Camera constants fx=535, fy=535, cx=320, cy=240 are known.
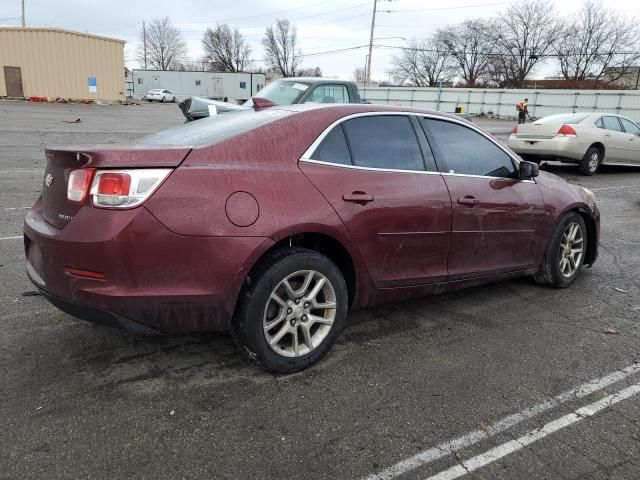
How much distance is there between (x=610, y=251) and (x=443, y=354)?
12.9 feet

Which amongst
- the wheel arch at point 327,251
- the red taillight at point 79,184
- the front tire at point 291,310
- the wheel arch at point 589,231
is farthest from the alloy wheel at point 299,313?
the wheel arch at point 589,231

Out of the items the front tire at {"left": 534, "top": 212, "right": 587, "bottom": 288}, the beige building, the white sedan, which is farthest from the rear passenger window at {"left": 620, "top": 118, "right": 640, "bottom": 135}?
the white sedan

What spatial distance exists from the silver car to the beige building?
34.5 meters

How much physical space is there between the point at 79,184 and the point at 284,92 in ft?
25.6

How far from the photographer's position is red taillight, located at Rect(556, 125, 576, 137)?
1244cm

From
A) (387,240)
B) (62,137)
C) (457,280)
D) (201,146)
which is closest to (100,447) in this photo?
(201,146)

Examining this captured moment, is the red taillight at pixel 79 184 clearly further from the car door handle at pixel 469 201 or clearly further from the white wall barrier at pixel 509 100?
the white wall barrier at pixel 509 100

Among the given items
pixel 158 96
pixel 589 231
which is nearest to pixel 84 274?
pixel 589 231

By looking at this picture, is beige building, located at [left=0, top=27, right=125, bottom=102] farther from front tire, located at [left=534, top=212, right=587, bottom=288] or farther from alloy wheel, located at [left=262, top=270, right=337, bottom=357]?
alloy wheel, located at [left=262, top=270, right=337, bottom=357]

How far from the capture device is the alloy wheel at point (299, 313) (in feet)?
10.1

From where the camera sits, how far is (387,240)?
11.4 feet

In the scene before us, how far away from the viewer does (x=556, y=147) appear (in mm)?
12508

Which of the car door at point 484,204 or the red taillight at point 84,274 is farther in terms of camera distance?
the car door at point 484,204

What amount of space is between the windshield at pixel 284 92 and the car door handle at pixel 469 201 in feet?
20.8
